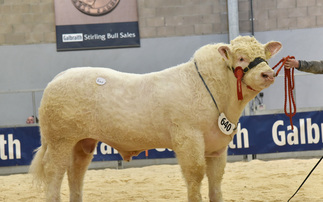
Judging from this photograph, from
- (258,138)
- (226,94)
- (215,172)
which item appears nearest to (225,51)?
(226,94)

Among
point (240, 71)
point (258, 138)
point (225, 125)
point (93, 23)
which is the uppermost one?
point (93, 23)

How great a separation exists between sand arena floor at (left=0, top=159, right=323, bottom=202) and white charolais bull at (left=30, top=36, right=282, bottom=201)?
2.52 feet

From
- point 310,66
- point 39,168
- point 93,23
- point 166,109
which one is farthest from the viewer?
point 93,23

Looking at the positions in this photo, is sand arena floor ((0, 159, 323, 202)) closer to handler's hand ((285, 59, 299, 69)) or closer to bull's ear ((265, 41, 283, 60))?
handler's hand ((285, 59, 299, 69))

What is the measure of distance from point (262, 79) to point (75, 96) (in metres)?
1.71

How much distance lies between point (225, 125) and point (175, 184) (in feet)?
8.07

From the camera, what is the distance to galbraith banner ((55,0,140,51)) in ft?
36.2

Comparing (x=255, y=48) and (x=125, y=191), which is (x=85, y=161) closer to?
(x=125, y=191)

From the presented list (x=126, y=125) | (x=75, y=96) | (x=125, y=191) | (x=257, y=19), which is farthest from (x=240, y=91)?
(x=257, y=19)

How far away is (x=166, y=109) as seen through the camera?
3898 millimetres

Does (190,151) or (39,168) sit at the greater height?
(190,151)

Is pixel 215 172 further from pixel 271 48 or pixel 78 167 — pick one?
pixel 78 167

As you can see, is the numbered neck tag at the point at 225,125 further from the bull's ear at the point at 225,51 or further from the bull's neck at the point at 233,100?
the bull's ear at the point at 225,51

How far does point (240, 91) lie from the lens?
3848 mm
